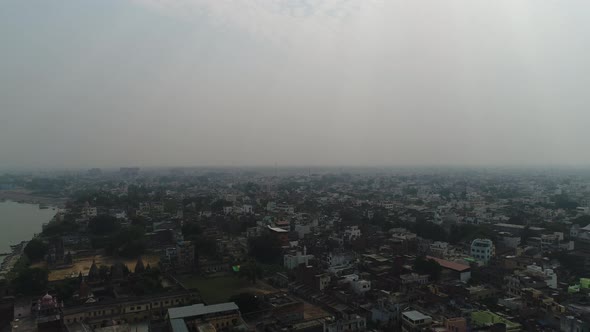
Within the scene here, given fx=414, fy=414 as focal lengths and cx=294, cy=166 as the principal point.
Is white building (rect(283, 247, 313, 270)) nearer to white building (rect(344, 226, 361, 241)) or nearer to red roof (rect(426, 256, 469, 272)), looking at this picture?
white building (rect(344, 226, 361, 241))

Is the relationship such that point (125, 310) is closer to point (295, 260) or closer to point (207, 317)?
point (207, 317)

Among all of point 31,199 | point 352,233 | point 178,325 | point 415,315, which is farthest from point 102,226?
point 31,199

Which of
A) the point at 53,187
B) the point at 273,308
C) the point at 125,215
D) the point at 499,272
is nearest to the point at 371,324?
the point at 273,308

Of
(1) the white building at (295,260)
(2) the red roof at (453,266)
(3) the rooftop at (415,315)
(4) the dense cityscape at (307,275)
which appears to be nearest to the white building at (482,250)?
(4) the dense cityscape at (307,275)

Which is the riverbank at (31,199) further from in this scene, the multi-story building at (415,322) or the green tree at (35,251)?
the multi-story building at (415,322)

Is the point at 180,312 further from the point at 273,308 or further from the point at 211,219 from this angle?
the point at 211,219

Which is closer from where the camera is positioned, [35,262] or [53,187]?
[35,262]

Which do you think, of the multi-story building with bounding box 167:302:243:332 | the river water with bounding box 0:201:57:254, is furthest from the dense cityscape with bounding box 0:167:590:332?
the river water with bounding box 0:201:57:254
